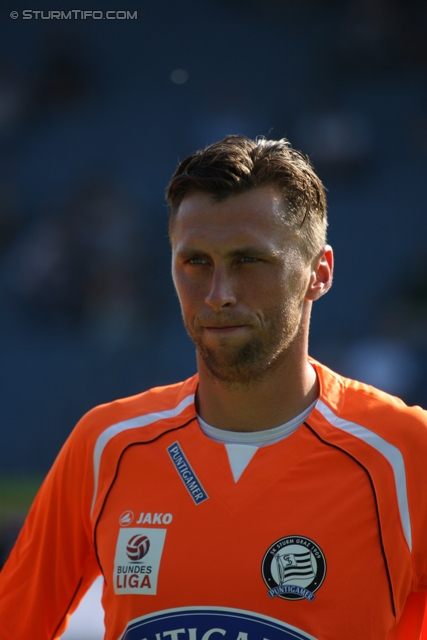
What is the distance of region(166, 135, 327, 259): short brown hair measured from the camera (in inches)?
84.0

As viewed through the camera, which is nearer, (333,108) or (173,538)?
(173,538)

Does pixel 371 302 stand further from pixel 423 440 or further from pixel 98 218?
pixel 423 440

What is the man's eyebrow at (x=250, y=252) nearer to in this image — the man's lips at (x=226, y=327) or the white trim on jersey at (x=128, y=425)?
the man's lips at (x=226, y=327)

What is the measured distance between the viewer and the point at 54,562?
7.30ft

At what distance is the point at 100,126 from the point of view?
390 inches

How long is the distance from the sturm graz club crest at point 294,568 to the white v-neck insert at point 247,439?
0.23 metres

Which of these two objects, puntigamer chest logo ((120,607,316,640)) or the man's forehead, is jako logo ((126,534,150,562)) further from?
the man's forehead

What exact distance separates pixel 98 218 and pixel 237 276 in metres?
6.96

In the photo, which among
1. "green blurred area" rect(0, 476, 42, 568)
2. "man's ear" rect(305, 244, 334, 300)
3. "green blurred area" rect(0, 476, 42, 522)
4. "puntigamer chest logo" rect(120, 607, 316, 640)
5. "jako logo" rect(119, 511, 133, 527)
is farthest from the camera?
"green blurred area" rect(0, 476, 42, 522)

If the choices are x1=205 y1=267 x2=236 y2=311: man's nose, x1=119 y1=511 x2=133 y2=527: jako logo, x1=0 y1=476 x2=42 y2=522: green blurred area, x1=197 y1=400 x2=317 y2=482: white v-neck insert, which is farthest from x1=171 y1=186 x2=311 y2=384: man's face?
x1=0 y1=476 x2=42 y2=522: green blurred area

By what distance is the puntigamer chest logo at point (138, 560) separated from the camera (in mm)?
2040

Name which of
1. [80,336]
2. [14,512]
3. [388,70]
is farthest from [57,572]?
[388,70]

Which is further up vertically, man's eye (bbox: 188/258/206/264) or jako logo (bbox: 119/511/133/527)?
man's eye (bbox: 188/258/206/264)

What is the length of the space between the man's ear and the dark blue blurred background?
554 cm
